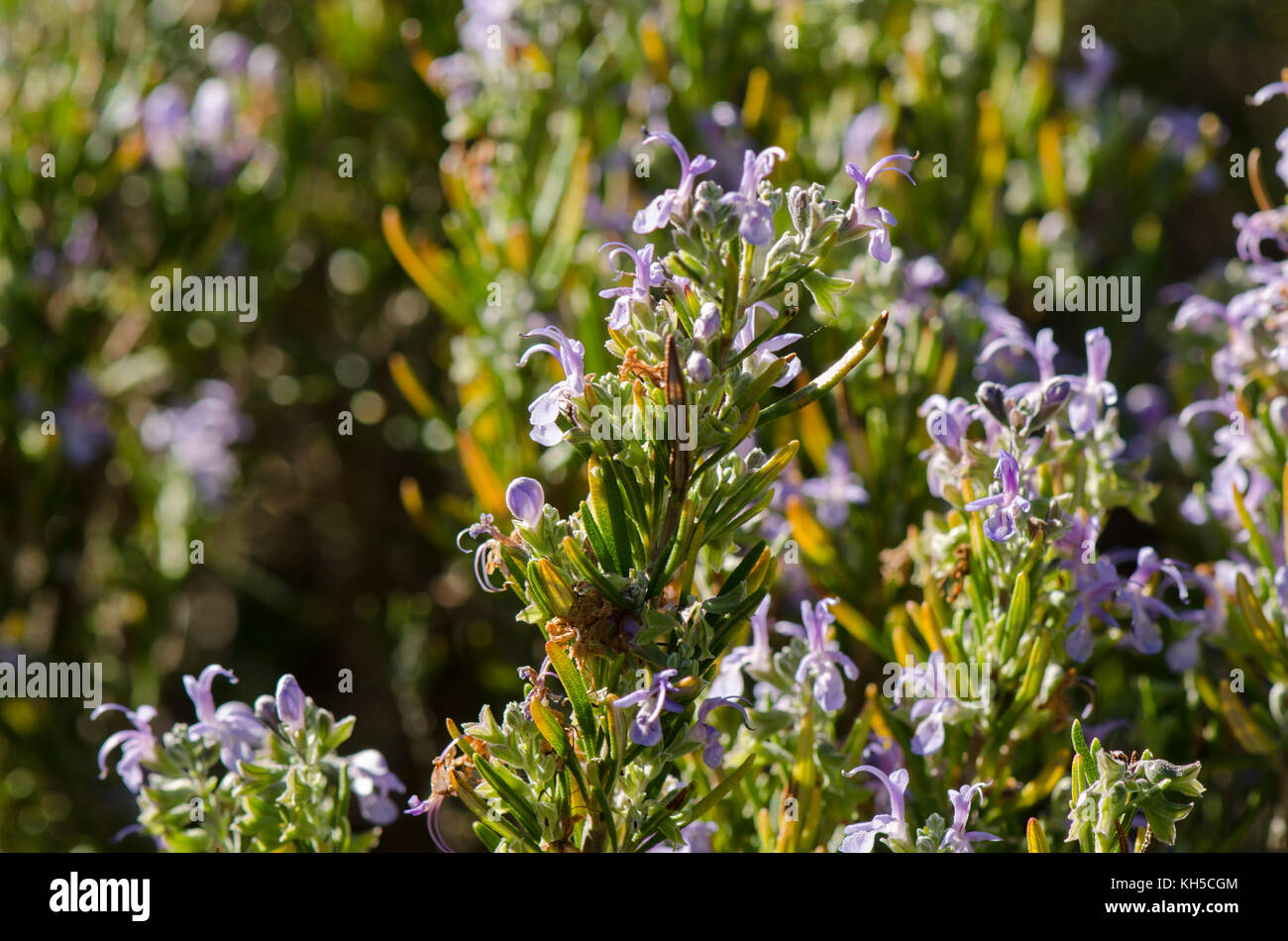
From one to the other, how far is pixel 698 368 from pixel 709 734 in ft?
1.19

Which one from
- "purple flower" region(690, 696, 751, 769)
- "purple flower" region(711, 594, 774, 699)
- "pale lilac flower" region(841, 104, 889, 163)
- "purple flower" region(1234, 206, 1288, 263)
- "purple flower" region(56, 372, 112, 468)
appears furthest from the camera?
"purple flower" region(56, 372, 112, 468)

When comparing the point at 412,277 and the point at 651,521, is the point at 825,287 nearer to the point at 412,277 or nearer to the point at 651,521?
the point at 651,521

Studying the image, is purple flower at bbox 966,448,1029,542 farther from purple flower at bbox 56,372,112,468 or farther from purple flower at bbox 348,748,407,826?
purple flower at bbox 56,372,112,468

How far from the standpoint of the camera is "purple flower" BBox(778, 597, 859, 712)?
49.3 inches

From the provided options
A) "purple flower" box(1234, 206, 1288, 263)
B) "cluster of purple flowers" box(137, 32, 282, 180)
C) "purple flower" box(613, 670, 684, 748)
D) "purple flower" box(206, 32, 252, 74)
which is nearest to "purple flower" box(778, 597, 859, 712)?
"purple flower" box(613, 670, 684, 748)

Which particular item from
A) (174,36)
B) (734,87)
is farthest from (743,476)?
(174,36)

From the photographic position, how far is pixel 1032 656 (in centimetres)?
123

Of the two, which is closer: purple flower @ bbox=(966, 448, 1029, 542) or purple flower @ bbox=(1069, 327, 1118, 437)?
purple flower @ bbox=(966, 448, 1029, 542)

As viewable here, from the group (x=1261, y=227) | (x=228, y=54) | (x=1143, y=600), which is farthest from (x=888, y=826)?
(x=228, y=54)

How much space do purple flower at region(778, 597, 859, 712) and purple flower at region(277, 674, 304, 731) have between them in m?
0.54

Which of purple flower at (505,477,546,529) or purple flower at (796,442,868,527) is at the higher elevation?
purple flower at (796,442,868,527)
